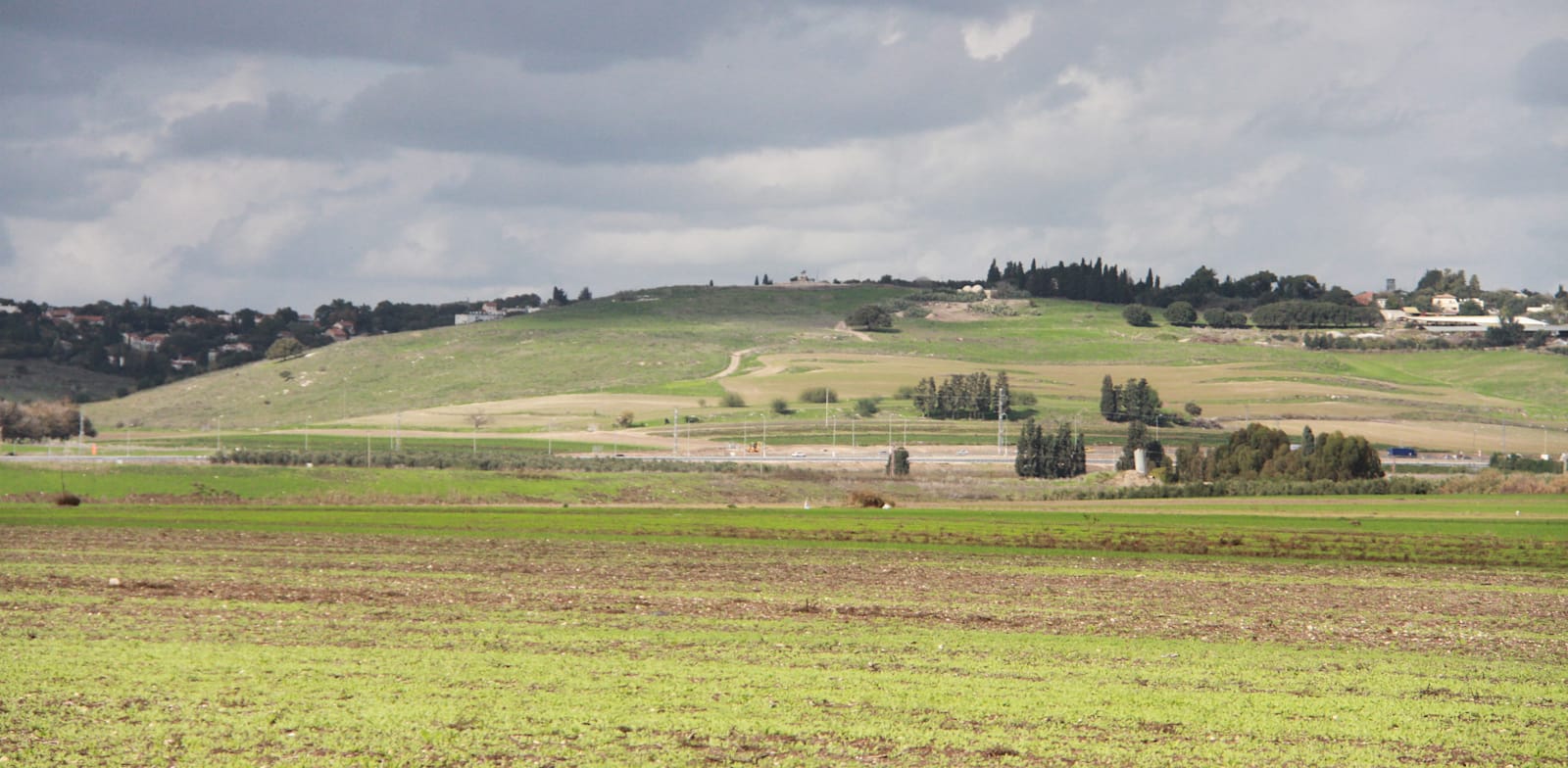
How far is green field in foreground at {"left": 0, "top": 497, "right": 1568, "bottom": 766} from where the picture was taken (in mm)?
17781

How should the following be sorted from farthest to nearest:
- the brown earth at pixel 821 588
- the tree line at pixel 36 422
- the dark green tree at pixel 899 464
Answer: the tree line at pixel 36 422, the dark green tree at pixel 899 464, the brown earth at pixel 821 588

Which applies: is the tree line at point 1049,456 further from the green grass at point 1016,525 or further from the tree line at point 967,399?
the green grass at point 1016,525

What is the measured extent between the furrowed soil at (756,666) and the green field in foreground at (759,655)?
8 cm

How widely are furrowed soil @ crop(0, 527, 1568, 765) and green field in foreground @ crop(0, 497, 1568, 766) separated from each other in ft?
0.26

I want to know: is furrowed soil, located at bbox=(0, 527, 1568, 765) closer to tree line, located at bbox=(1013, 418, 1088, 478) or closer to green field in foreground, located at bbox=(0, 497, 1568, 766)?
green field in foreground, located at bbox=(0, 497, 1568, 766)

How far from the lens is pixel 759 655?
23.5 meters

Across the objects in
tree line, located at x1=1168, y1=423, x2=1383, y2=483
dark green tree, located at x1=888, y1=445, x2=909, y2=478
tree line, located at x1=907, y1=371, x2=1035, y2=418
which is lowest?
dark green tree, located at x1=888, y1=445, x2=909, y2=478

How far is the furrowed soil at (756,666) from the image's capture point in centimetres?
1769

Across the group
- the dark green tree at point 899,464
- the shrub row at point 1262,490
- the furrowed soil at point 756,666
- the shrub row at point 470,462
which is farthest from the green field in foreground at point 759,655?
the dark green tree at point 899,464

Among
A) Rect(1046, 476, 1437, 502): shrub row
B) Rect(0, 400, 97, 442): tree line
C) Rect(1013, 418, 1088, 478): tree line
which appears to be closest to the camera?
Rect(1046, 476, 1437, 502): shrub row

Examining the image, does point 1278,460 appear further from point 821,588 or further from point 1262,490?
point 821,588

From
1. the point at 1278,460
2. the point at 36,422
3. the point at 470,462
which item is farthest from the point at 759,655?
the point at 36,422

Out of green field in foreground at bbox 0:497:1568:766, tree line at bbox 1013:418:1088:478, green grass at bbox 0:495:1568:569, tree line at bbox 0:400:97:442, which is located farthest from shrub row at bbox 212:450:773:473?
green field in foreground at bbox 0:497:1568:766

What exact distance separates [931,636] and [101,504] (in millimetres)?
52375
